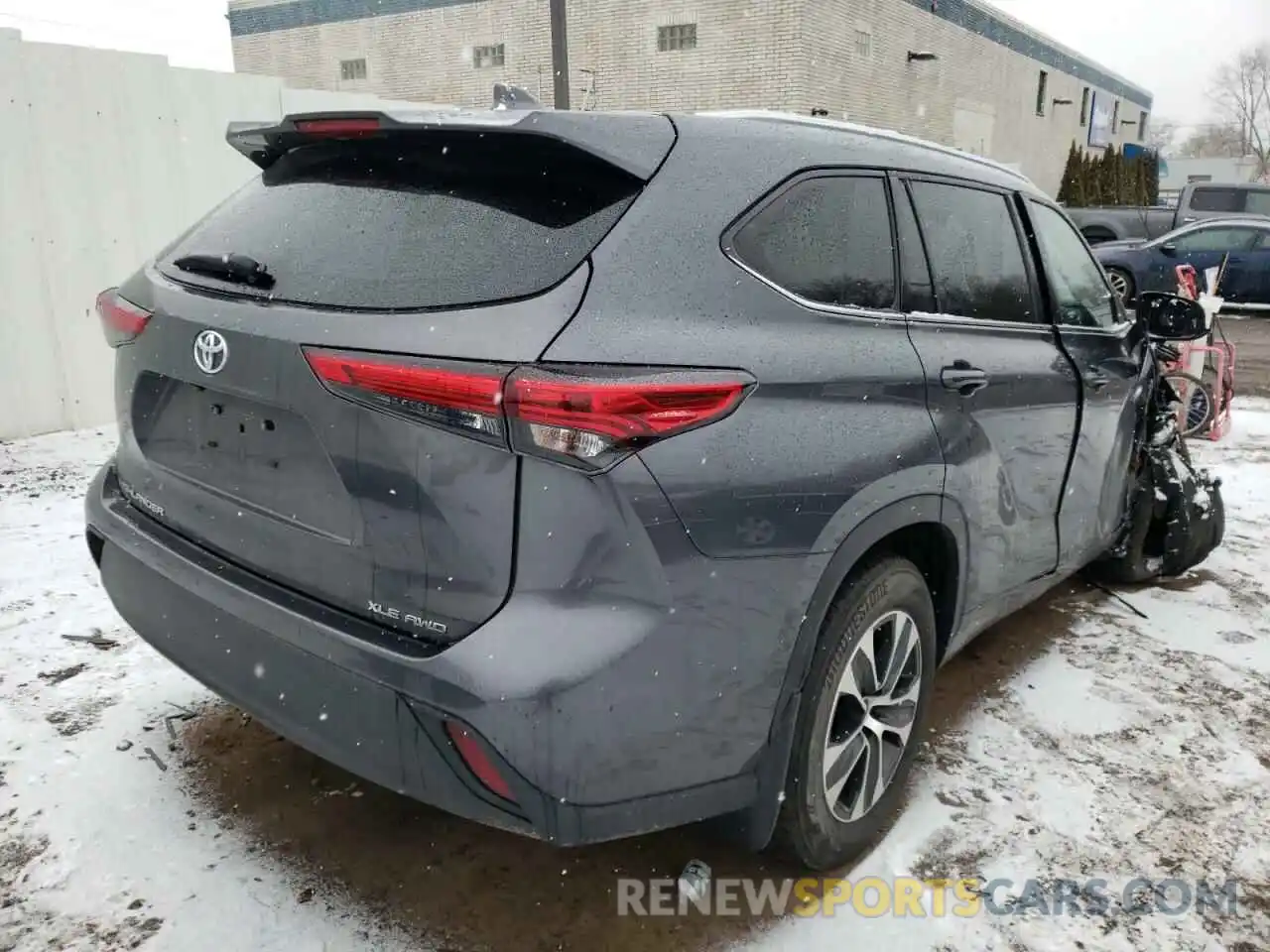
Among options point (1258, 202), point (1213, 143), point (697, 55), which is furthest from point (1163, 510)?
point (1213, 143)

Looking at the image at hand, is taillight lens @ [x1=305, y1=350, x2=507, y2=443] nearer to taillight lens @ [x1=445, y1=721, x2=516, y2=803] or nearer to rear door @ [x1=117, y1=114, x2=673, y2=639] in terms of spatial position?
rear door @ [x1=117, y1=114, x2=673, y2=639]

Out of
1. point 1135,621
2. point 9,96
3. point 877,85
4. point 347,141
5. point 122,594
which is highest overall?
point 877,85

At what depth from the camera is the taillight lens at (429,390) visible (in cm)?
169

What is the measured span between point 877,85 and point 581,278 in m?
22.6

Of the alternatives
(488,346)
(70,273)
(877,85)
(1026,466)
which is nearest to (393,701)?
(488,346)

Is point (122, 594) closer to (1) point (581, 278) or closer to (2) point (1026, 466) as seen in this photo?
(1) point (581, 278)

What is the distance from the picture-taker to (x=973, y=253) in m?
2.90

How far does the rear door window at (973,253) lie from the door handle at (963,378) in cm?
17

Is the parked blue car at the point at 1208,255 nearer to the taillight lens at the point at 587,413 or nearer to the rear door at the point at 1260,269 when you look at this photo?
the rear door at the point at 1260,269

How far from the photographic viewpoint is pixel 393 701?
179 centimetres

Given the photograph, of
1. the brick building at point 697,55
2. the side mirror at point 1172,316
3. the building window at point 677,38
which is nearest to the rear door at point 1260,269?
the brick building at point 697,55

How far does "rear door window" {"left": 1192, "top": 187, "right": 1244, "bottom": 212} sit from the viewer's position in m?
17.7

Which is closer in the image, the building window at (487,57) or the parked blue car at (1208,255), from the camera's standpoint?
the parked blue car at (1208,255)

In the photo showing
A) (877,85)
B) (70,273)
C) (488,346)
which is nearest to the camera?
(488,346)
